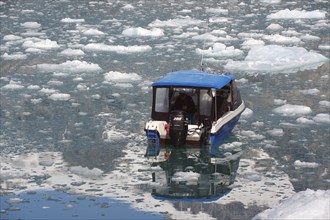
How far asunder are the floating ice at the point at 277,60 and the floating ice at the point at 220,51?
721 millimetres

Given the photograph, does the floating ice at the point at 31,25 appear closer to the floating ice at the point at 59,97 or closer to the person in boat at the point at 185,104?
the floating ice at the point at 59,97

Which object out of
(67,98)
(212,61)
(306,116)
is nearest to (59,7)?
(212,61)

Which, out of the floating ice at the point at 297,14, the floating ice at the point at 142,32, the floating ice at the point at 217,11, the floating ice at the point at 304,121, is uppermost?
the floating ice at the point at 297,14

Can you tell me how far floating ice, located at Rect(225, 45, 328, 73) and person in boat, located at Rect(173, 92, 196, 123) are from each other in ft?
21.2

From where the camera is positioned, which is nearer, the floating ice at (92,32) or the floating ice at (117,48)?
the floating ice at (117,48)

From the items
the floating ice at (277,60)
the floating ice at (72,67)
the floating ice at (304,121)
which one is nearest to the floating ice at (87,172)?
the floating ice at (304,121)

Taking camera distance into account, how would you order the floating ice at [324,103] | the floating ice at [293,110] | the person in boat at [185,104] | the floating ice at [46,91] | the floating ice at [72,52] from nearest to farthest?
the person in boat at [185,104] < the floating ice at [293,110] < the floating ice at [324,103] < the floating ice at [46,91] < the floating ice at [72,52]

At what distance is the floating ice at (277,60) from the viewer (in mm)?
21875

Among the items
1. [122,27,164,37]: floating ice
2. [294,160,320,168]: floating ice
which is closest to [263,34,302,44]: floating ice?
[122,27,164,37]: floating ice

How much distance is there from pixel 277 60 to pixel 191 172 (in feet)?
32.3

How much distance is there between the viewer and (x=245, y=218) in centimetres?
1149

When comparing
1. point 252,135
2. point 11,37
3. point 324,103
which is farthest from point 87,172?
point 11,37

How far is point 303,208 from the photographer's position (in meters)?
10.3

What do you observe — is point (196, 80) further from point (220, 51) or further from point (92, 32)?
point (92, 32)
